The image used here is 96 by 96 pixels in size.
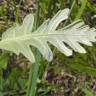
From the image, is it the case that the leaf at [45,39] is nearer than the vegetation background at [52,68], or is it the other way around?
the leaf at [45,39]

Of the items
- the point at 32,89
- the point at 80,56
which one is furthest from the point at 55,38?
the point at 80,56

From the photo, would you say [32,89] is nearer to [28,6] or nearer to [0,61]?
[0,61]

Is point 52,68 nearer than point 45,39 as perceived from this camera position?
No

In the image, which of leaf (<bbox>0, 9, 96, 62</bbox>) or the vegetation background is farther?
the vegetation background

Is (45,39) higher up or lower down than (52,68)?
higher up
